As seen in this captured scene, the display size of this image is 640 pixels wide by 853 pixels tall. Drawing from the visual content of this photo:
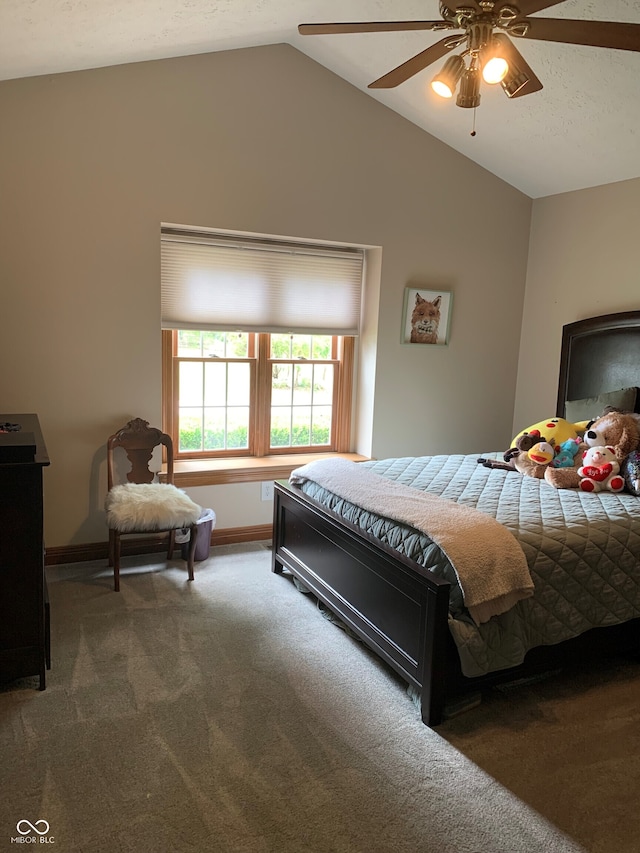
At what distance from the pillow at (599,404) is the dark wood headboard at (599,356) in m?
0.07

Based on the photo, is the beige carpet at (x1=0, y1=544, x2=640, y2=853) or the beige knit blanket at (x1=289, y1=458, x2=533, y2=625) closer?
the beige carpet at (x1=0, y1=544, x2=640, y2=853)

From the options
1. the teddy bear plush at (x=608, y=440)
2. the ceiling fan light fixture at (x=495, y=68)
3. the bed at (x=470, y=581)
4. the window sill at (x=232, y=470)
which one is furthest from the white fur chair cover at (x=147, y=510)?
the ceiling fan light fixture at (x=495, y=68)

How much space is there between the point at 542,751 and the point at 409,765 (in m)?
0.49

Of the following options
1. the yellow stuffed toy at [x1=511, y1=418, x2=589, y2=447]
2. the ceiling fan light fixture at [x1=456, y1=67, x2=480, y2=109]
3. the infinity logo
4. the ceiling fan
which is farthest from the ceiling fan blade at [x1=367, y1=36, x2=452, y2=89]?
the infinity logo

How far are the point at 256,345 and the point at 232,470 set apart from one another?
2.86 feet

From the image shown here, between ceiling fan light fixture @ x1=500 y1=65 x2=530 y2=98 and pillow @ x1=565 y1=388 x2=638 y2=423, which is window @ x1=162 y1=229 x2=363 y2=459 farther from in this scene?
ceiling fan light fixture @ x1=500 y1=65 x2=530 y2=98

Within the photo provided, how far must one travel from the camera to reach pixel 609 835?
6.03ft

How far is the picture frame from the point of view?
4.43m

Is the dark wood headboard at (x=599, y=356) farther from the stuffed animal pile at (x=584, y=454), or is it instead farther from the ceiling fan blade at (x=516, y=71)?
the ceiling fan blade at (x=516, y=71)

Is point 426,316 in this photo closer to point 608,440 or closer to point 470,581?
point 608,440

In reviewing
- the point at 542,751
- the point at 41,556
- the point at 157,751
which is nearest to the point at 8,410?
the point at 41,556

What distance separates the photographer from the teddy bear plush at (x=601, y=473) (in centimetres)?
321

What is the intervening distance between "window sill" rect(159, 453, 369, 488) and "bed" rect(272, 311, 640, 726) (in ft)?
2.66

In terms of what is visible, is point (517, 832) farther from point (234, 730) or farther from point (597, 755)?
point (234, 730)
